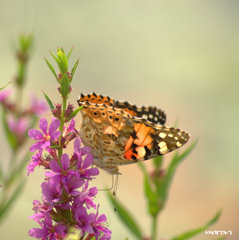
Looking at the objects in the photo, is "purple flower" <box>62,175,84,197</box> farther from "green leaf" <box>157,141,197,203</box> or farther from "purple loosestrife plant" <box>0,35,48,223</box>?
"purple loosestrife plant" <box>0,35,48,223</box>

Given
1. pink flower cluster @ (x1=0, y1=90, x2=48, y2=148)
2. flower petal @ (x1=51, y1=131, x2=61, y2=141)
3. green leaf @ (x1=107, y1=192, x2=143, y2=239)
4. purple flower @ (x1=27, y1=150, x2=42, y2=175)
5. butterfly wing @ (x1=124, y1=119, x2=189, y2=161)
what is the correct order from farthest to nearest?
pink flower cluster @ (x1=0, y1=90, x2=48, y2=148), green leaf @ (x1=107, y1=192, x2=143, y2=239), butterfly wing @ (x1=124, y1=119, x2=189, y2=161), purple flower @ (x1=27, y1=150, x2=42, y2=175), flower petal @ (x1=51, y1=131, x2=61, y2=141)

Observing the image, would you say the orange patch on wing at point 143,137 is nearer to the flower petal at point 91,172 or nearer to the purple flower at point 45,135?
the flower petal at point 91,172

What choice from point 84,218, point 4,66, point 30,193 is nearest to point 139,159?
point 84,218

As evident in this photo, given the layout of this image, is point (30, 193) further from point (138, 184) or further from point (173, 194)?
point (173, 194)

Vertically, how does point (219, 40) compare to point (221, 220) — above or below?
above

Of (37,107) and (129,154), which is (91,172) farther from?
(37,107)

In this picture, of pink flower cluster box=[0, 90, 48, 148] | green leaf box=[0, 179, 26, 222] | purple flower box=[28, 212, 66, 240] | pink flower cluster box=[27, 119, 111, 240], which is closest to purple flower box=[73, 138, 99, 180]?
pink flower cluster box=[27, 119, 111, 240]
